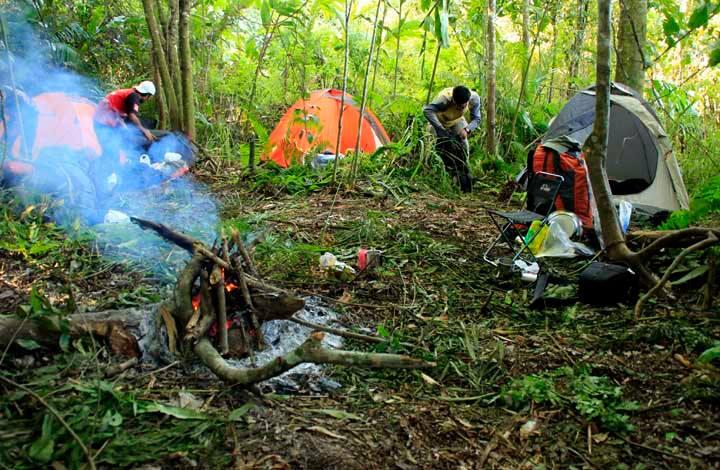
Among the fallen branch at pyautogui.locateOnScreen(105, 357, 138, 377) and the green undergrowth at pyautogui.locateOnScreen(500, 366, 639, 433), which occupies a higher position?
the green undergrowth at pyautogui.locateOnScreen(500, 366, 639, 433)

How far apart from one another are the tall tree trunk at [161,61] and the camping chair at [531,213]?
421cm

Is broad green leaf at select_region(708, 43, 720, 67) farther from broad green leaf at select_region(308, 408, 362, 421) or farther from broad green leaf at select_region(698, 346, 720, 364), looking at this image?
broad green leaf at select_region(308, 408, 362, 421)

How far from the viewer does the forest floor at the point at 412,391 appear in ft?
6.95

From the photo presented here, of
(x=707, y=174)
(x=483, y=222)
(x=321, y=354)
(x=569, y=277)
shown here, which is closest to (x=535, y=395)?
(x=321, y=354)

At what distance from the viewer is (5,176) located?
4871mm

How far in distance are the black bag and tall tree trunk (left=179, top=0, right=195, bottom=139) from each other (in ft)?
16.9

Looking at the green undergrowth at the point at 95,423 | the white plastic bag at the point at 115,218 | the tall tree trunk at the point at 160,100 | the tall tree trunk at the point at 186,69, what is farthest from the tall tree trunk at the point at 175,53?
the green undergrowth at the point at 95,423

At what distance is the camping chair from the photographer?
435 cm

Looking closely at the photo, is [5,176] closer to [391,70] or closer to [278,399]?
[278,399]

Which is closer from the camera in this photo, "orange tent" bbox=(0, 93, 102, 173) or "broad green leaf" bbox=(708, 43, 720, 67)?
"broad green leaf" bbox=(708, 43, 720, 67)

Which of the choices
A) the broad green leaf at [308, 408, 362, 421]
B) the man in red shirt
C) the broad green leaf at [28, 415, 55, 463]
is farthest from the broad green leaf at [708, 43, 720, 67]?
the man in red shirt

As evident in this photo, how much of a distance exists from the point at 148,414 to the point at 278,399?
1.72 ft

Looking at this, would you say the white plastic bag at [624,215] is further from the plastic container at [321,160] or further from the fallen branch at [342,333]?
the plastic container at [321,160]

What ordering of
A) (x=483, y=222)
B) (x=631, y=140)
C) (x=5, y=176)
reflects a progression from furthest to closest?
(x=631, y=140) → (x=483, y=222) → (x=5, y=176)
